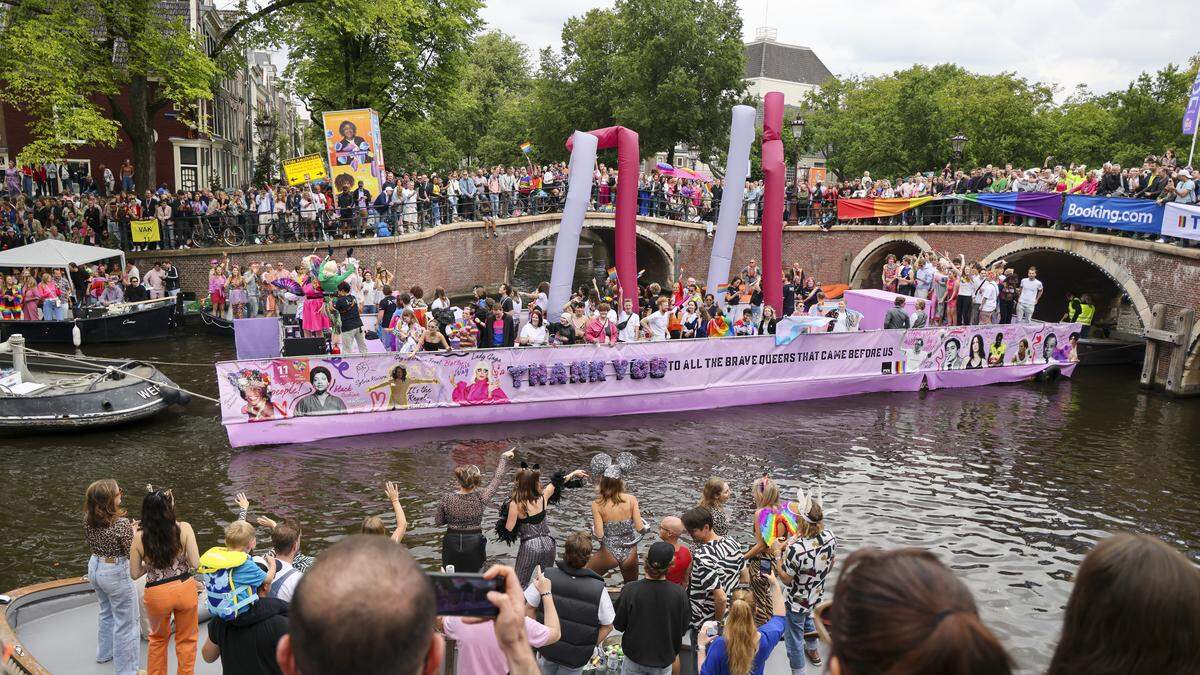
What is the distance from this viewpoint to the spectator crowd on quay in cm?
2397

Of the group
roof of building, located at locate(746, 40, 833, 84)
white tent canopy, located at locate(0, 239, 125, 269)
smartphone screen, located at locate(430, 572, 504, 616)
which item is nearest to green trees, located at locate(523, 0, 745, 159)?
white tent canopy, located at locate(0, 239, 125, 269)

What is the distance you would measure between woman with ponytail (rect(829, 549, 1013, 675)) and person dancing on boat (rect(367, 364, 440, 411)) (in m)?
12.6

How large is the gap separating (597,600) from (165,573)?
2.66 m

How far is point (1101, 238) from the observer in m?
22.7

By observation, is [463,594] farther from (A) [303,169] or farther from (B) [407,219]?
(B) [407,219]

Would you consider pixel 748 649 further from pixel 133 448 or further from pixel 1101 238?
pixel 1101 238

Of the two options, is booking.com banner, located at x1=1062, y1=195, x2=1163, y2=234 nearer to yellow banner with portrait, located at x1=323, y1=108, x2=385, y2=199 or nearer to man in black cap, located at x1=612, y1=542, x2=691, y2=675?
yellow banner with portrait, located at x1=323, y1=108, x2=385, y2=199

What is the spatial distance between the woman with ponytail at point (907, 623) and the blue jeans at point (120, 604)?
5551 mm

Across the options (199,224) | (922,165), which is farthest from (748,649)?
(922,165)

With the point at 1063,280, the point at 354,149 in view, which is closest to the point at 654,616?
the point at 354,149

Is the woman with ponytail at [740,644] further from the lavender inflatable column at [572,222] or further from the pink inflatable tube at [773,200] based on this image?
the pink inflatable tube at [773,200]

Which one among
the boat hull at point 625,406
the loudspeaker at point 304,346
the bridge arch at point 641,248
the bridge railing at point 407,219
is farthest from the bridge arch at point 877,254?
the loudspeaker at point 304,346

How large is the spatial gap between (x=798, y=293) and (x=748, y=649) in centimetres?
1829

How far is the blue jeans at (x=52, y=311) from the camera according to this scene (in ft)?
70.7
